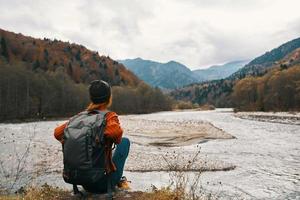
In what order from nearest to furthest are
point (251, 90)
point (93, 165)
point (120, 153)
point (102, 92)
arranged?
point (93, 165) < point (102, 92) < point (120, 153) < point (251, 90)

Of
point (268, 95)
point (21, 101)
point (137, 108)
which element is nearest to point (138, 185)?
point (21, 101)

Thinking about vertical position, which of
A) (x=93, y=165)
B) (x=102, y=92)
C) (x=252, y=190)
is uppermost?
(x=102, y=92)

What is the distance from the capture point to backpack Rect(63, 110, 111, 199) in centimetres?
596

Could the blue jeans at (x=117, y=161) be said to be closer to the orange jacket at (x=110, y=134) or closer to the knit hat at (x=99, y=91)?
the orange jacket at (x=110, y=134)

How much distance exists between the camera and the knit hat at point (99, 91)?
653 cm

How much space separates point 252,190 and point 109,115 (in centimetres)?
878

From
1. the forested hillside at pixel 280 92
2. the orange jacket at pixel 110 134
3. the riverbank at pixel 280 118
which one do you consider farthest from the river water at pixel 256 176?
the forested hillside at pixel 280 92

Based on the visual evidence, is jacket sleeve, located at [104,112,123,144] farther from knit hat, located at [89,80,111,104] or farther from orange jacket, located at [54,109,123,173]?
knit hat, located at [89,80,111,104]

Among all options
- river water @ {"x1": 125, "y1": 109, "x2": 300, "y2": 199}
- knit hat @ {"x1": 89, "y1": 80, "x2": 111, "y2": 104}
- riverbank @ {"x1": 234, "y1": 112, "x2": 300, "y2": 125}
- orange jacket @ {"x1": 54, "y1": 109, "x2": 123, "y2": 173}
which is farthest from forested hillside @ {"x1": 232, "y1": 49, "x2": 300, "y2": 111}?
orange jacket @ {"x1": 54, "y1": 109, "x2": 123, "y2": 173}

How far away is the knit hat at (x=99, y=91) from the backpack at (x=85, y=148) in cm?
36

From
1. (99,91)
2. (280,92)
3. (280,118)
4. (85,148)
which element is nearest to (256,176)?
(99,91)

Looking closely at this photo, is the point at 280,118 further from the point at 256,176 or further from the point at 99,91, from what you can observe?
the point at 99,91

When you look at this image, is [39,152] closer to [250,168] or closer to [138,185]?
[138,185]

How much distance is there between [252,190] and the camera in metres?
13.1
